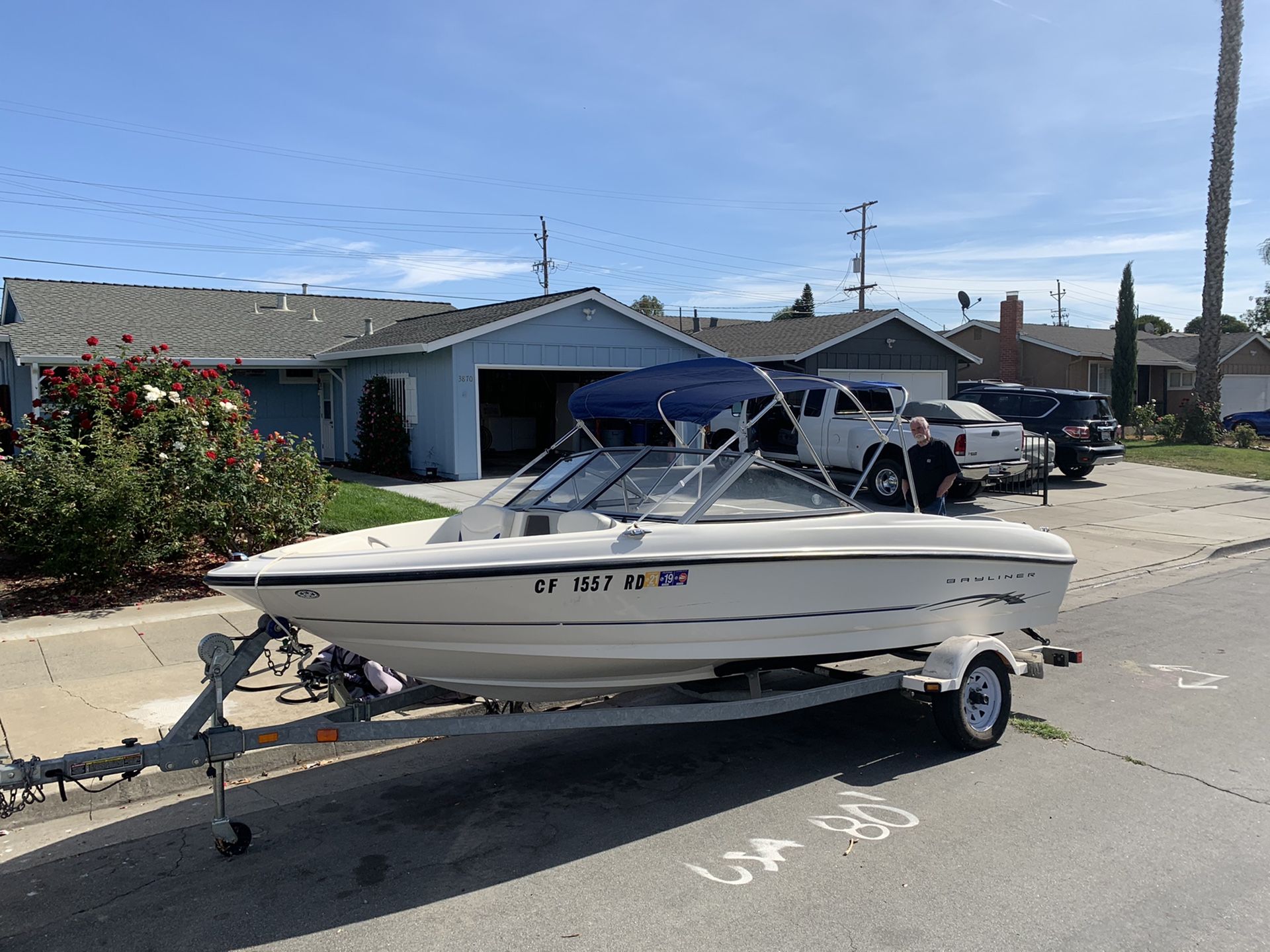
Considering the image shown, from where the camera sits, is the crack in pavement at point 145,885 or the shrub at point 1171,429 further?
the shrub at point 1171,429

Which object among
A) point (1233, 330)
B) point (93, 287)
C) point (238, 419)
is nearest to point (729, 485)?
point (238, 419)

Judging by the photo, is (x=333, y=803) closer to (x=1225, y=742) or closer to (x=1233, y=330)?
(x=1225, y=742)

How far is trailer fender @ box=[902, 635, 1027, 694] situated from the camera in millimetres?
5328

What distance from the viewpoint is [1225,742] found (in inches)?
224

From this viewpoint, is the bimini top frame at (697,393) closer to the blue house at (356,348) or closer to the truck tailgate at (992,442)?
the blue house at (356,348)

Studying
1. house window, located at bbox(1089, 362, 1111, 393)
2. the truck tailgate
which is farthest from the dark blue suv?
house window, located at bbox(1089, 362, 1111, 393)

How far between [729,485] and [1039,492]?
1427 centimetres

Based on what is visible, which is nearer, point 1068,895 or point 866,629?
point 1068,895

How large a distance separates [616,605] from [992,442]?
12932mm

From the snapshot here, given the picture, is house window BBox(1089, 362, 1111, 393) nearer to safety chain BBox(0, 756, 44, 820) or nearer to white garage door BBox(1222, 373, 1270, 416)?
white garage door BBox(1222, 373, 1270, 416)

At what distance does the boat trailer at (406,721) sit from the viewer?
12.9 feet

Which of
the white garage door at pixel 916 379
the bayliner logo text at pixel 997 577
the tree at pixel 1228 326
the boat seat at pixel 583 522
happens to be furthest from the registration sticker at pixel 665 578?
the tree at pixel 1228 326

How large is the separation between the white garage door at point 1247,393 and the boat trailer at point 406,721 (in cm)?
4396

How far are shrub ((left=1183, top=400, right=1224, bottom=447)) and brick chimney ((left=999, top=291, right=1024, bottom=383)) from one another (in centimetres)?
1021
